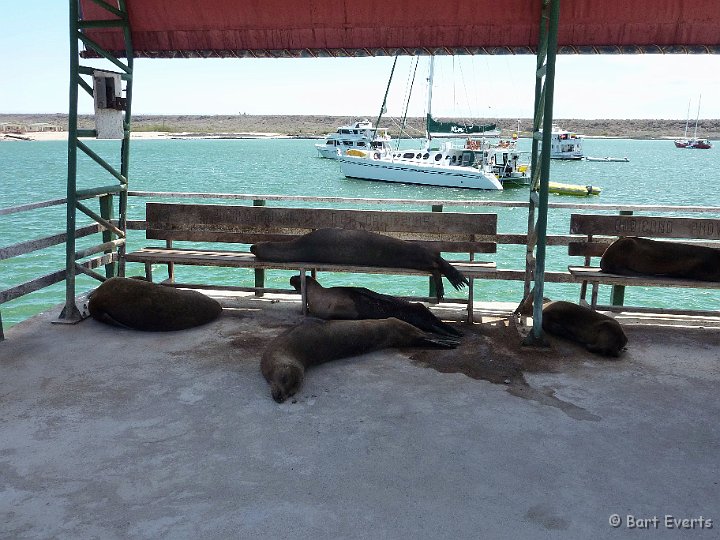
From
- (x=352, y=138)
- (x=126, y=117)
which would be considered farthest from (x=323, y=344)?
(x=352, y=138)

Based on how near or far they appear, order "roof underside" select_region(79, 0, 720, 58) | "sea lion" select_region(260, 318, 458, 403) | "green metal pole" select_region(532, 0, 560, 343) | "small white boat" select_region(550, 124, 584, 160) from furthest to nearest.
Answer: "small white boat" select_region(550, 124, 584, 160), "roof underside" select_region(79, 0, 720, 58), "green metal pole" select_region(532, 0, 560, 343), "sea lion" select_region(260, 318, 458, 403)

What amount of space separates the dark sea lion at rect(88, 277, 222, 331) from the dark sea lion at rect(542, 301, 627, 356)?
3502 mm

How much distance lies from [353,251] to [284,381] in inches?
96.2

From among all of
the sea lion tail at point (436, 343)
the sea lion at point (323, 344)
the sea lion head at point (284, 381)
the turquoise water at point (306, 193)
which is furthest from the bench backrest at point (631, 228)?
the turquoise water at point (306, 193)

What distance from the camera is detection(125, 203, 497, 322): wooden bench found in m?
7.33

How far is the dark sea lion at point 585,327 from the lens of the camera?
603cm

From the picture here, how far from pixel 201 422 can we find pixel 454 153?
46412mm

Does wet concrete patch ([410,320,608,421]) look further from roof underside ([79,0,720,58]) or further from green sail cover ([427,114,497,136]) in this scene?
green sail cover ([427,114,497,136])

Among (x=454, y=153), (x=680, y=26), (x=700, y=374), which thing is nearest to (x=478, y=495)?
(x=700, y=374)

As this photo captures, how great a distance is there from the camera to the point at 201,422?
4.57m

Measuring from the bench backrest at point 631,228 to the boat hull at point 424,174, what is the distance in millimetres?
39808

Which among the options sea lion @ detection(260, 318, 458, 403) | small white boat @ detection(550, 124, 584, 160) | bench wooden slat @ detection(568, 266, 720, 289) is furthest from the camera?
small white boat @ detection(550, 124, 584, 160)

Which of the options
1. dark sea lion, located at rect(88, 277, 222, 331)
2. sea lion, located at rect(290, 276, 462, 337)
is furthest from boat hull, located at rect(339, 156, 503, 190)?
dark sea lion, located at rect(88, 277, 222, 331)

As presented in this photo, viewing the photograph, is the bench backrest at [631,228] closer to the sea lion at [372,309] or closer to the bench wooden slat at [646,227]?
the bench wooden slat at [646,227]
